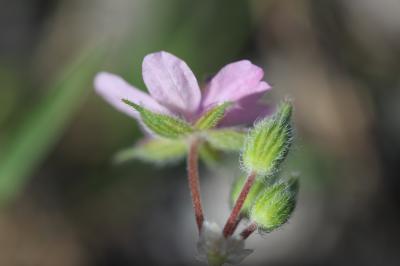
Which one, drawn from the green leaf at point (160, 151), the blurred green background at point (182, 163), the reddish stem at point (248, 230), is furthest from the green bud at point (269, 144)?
the blurred green background at point (182, 163)

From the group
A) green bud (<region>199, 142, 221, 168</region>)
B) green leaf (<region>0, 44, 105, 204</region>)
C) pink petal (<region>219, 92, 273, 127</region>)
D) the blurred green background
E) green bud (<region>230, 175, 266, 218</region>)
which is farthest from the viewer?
the blurred green background

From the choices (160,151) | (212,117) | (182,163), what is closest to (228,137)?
(212,117)

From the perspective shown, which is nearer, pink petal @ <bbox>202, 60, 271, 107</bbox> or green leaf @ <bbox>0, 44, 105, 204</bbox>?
pink petal @ <bbox>202, 60, 271, 107</bbox>

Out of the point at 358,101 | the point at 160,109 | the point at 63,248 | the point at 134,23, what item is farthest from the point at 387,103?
the point at 160,109

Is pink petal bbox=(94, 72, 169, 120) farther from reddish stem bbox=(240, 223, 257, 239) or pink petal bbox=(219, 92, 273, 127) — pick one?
reddish stem bbox=(240, 223, 257, 239)

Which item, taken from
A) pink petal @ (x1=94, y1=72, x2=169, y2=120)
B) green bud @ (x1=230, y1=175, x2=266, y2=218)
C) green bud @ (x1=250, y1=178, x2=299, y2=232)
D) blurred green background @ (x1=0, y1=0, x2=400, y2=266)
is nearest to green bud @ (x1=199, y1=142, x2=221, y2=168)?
green bud @ (x1=230, y1=175, x2=266, y2=218)

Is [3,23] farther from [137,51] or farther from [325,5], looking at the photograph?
[325,5]
